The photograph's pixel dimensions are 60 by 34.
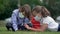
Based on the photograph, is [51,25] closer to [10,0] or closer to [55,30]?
[55,30]

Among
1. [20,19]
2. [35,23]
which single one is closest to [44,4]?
[20,19]

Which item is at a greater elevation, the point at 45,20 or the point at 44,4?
the point at 44,4

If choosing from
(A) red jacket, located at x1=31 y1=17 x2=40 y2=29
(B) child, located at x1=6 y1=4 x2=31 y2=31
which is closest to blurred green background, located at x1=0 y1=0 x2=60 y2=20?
(B) child, located at x1=6 y1=4 x2=31 y2=31

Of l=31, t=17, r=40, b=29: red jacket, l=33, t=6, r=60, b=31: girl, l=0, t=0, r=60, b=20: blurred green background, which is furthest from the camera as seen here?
l=0, t=0, r=60, b=20: blurred green background

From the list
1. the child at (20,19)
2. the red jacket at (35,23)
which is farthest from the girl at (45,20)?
the child at (20,19)

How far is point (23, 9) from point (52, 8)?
1056 cm

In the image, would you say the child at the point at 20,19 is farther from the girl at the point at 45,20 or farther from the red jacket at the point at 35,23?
the girl at the point at 45,20

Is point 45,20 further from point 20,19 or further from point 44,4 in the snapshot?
point 44,4

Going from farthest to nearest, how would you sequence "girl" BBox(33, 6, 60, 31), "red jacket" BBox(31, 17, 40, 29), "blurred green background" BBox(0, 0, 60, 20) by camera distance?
1. "blurred green background" BBox(0, 0, 60, 20)
2. "red jacket" BBox(31, 17, 40, 29)
3. "girl" BBox(33, 6, 60, 31)

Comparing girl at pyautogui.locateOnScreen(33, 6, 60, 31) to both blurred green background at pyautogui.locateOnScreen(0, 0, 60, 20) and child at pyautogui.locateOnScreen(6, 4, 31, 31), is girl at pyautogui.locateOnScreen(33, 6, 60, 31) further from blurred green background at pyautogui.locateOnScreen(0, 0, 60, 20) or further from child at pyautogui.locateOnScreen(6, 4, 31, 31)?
blurred green background at pyautogui.locateOnScreen(0, 0, 60, 20)

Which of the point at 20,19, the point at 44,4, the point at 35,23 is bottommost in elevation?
the point at 35,23

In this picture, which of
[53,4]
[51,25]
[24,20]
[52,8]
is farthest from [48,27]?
[53,4]

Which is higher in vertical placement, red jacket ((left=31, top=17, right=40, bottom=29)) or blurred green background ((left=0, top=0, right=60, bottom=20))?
blurred green background ((left=0, top=0, right=60, bottom=20))

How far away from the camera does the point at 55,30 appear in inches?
309
